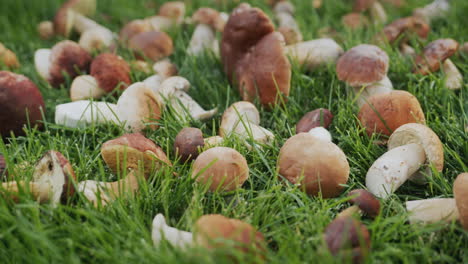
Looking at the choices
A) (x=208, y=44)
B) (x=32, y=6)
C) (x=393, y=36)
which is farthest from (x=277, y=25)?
(x=32, y=6)

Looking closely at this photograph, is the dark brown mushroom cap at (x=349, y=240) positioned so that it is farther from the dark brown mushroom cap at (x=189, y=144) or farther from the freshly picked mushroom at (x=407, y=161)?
the dark brown mushroom cap at (x=189, y=144)

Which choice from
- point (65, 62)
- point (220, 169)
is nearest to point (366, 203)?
point (220, 169)

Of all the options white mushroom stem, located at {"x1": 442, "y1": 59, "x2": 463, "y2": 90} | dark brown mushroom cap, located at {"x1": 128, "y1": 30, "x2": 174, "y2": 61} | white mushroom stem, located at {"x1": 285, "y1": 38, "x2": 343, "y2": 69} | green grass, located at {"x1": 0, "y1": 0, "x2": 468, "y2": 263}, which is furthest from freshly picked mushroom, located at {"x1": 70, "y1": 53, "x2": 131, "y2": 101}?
white mushroom stem, located at {"x1": 442, "y1": 59, "x2": 463, "y2": 90}

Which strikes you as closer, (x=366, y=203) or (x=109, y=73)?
(x=366, y=203)

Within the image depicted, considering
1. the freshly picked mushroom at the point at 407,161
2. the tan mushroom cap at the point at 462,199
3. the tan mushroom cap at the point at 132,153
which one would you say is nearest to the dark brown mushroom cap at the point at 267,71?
the freshly picked mushroom at the point at 407,161

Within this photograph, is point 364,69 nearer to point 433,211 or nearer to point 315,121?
Result: point 315,121

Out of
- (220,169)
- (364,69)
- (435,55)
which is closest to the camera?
(220,169)

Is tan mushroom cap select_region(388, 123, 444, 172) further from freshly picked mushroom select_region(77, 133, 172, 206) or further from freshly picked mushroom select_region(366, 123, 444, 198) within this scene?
freshly picked mushroom select_region(77, 133, 172, 206)
